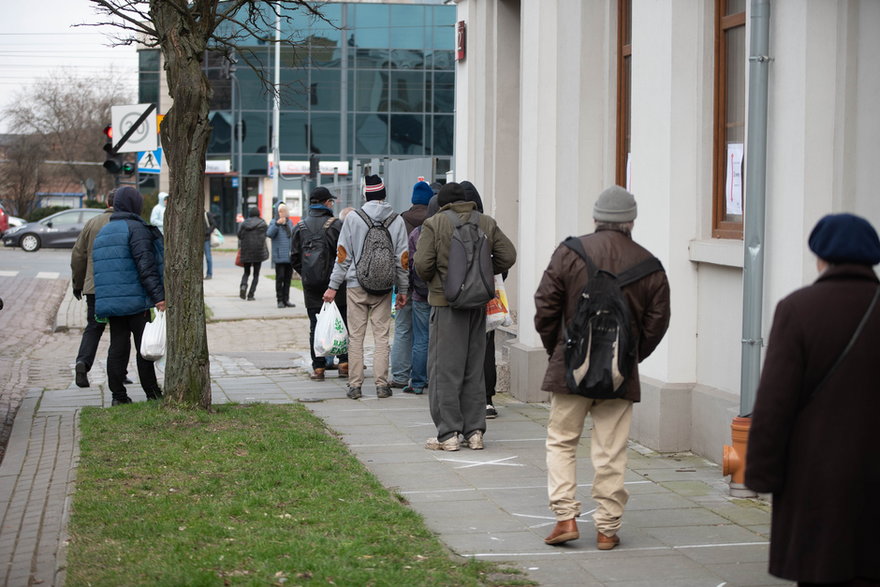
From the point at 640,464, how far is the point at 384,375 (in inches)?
137

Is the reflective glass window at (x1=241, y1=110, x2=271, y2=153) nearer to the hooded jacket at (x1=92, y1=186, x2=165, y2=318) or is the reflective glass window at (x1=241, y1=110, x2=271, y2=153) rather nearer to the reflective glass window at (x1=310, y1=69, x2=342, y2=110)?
the reflective glass window at (x1=310, y1=69, x2=342, y2=110)

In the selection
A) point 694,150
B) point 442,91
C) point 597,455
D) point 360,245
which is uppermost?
point 442,91

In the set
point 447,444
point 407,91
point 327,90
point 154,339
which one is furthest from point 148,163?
point 407,91

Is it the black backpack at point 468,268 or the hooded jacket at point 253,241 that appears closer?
the black backpack at point 468,268

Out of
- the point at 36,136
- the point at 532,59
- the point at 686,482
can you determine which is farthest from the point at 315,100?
the point at 686,482

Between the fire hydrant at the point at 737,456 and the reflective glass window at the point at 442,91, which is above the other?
the reflective glass window at the point at 442,91

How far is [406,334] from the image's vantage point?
11.4 m

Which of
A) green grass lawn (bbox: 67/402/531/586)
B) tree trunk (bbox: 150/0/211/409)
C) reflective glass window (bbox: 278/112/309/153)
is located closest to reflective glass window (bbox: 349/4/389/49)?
reflective glass window (bbox: 278/112/309/153)

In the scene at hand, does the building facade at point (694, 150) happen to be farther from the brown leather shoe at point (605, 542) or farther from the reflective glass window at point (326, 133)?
the reflective glass window at point (326, 133)

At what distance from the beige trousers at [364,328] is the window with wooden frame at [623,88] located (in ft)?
7.80

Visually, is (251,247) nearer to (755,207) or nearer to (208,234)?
(208,234)

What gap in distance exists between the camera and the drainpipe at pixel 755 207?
22.5ft

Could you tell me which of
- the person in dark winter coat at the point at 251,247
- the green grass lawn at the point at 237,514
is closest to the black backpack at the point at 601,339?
the green grass lawn at the point at 237,514

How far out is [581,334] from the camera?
5.70 metres
